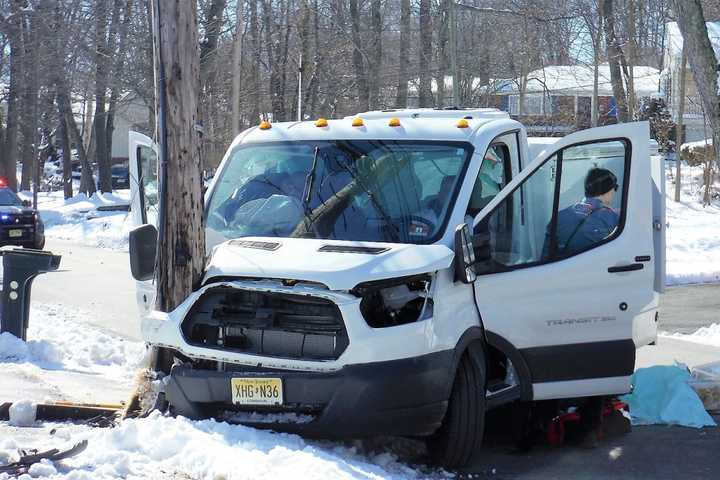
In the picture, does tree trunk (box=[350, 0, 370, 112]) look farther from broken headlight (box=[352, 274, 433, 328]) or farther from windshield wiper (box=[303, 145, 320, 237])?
broken headlight (box=[352, 274, 433, 328])

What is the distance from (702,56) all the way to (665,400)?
14.6ft

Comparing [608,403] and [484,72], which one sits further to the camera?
[484,72]

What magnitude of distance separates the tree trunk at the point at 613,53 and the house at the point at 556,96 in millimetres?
1766

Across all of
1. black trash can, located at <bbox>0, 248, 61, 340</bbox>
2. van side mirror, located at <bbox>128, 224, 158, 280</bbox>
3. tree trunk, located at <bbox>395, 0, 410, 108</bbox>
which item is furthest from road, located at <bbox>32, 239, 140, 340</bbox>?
tree trunk, located at <bbox>395, 0, 410, 108</bbox>

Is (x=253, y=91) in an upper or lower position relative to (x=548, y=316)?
upper

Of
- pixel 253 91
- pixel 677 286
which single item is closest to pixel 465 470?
pixel 677 286

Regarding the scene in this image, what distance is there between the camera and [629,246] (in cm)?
720

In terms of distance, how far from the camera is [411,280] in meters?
6.14

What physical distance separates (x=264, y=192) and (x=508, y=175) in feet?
5.93

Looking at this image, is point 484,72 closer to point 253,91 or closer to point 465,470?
point 253,91

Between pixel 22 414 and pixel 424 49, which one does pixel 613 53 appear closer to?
pixel 424 49

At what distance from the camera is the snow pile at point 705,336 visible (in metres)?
12.2

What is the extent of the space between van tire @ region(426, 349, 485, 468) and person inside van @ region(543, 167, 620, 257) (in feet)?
3.77

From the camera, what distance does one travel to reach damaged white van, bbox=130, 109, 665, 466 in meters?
6.06
